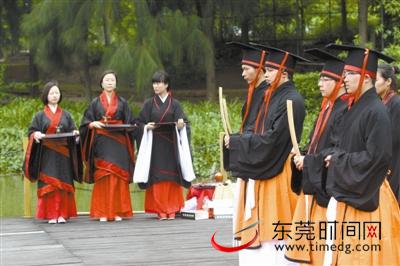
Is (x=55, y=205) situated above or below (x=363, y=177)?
below

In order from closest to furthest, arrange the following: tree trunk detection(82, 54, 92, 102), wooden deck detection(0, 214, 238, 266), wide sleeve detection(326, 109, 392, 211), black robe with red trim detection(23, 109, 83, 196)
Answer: wide sleeve detection(326, 109, 392, 211)
wooden deck detection(0, 214, 238, 266)
black robe with red trim detection(23, 109, 83, 196)
tree trunk detection(82, 54, 92, 102)

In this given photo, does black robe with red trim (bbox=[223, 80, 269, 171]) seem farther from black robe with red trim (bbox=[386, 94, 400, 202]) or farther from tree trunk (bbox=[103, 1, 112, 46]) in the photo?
tree trunk (bbox=[103, 1, 112, 46])

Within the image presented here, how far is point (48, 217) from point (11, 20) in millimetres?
10541

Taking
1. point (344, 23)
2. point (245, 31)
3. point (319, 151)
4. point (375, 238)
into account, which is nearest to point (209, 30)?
point (245, 31)

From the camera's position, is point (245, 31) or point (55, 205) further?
point (245, 31)

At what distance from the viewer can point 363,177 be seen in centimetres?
544

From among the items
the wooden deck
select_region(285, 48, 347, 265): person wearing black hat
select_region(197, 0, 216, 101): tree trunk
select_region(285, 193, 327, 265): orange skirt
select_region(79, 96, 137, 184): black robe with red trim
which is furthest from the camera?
select_region(197, 0, 216, 101): tree trunk

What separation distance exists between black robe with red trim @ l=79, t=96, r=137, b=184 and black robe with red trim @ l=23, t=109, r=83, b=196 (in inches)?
7.6

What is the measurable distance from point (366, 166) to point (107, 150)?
517 centimetres

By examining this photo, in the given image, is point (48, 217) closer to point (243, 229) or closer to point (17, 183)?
point (17, 183)

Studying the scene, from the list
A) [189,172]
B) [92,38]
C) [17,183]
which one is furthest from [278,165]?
[92,38]

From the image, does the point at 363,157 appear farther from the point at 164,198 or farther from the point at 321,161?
the point at 164,198

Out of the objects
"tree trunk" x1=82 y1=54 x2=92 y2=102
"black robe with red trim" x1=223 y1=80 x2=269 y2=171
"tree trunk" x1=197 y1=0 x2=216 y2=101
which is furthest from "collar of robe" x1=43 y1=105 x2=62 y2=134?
"tree trunk" x1=82 y1=54 x2=92 y2=102

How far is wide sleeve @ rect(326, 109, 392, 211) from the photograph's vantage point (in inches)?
213
